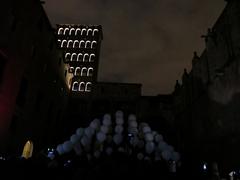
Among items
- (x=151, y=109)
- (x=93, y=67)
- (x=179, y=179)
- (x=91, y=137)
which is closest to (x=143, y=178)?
(x=179, y=179)

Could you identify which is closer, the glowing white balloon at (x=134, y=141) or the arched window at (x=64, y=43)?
the glowing white balloon at (x=134, y=141)

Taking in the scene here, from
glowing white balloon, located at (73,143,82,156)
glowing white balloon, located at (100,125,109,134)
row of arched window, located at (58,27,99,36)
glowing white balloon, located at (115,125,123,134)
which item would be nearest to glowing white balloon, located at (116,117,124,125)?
glowing white balloon, located at (115,125,123,134)

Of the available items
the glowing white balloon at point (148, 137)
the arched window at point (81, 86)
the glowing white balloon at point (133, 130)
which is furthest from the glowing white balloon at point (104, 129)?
the arched window at point (81, 86)

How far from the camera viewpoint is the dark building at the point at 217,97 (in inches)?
619

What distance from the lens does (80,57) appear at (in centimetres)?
4075

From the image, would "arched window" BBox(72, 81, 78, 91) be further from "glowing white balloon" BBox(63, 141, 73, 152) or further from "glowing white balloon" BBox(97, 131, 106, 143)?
"glowing white balloon" BBox(97, 131, 106, 143)

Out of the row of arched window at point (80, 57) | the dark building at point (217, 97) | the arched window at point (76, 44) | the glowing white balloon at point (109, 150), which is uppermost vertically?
the arched window at point (76, 44)

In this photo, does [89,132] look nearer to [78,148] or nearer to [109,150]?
[78,148]

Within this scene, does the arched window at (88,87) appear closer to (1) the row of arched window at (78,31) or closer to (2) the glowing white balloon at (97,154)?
(1) the row of arched window at (78,31)

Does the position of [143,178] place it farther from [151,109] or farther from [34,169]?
[151,109]

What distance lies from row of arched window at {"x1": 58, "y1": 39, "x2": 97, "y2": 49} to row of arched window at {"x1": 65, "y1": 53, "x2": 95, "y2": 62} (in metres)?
1.61

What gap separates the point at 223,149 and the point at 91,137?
9.21 metres

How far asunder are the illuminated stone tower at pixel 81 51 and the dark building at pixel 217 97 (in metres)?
17.7

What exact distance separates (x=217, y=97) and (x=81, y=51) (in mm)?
27482
